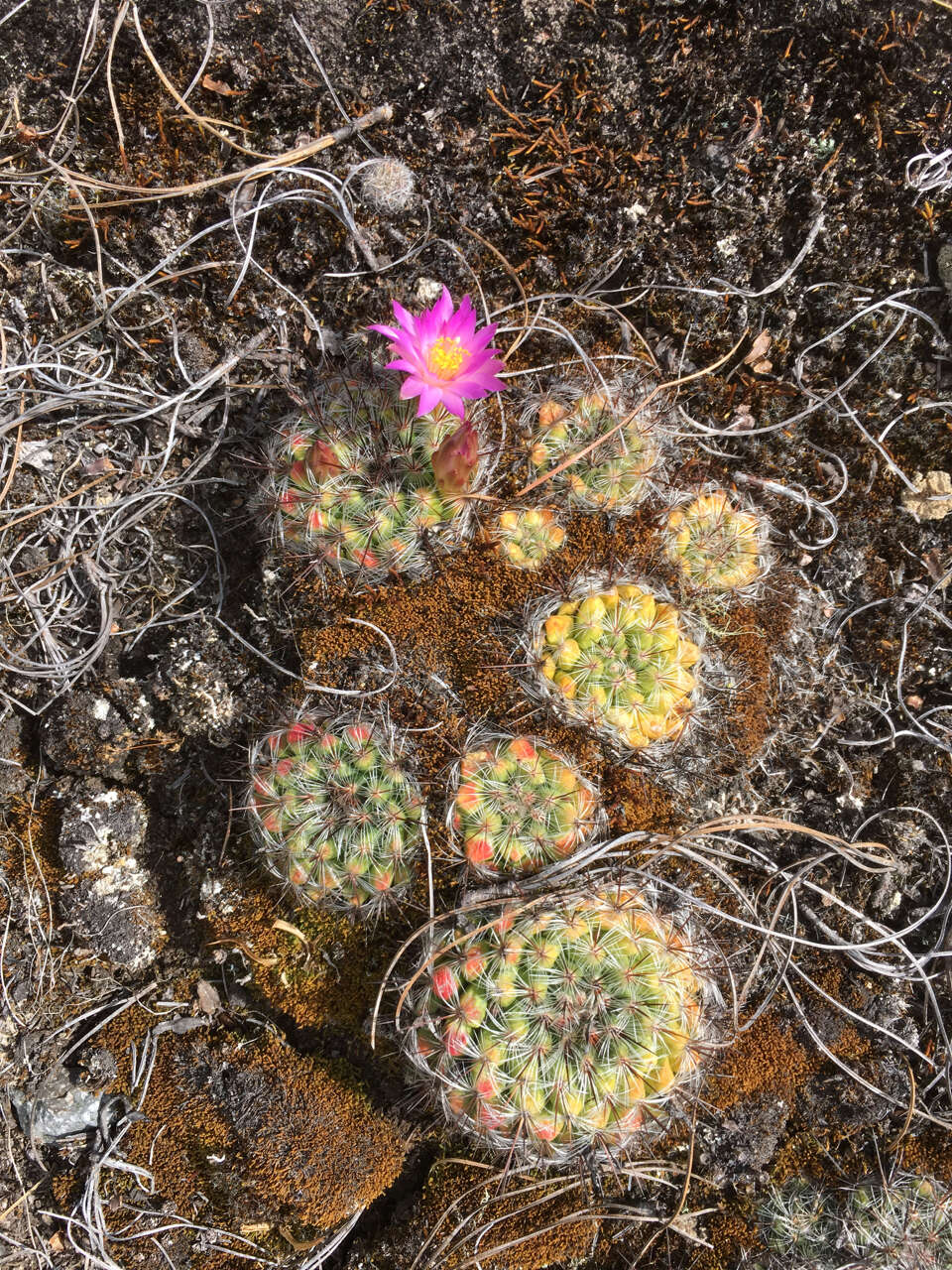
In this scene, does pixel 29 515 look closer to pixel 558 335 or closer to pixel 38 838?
pixel 38 838

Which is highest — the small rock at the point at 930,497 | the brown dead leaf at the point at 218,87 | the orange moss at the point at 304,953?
the brown dead leaf at the point at 218,87

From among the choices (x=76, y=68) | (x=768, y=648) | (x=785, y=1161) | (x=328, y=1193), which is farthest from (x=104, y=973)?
(x=76, y=68)

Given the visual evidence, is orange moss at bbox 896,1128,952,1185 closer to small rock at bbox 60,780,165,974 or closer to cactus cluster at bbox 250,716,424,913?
cactus cluster at bbox 250,716,424,913

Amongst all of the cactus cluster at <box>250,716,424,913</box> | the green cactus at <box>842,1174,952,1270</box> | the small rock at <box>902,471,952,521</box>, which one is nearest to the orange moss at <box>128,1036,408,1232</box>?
the cactus cluster at <box>250,716,424,913</box>

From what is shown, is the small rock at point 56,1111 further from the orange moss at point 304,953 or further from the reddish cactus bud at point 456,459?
the reddish cactus bud at point 456,459

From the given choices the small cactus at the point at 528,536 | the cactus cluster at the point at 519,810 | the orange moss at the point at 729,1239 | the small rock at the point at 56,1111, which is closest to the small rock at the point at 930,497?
the small cactus at the point at 528,536

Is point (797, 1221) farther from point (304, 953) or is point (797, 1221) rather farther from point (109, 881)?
point (109, 881)
